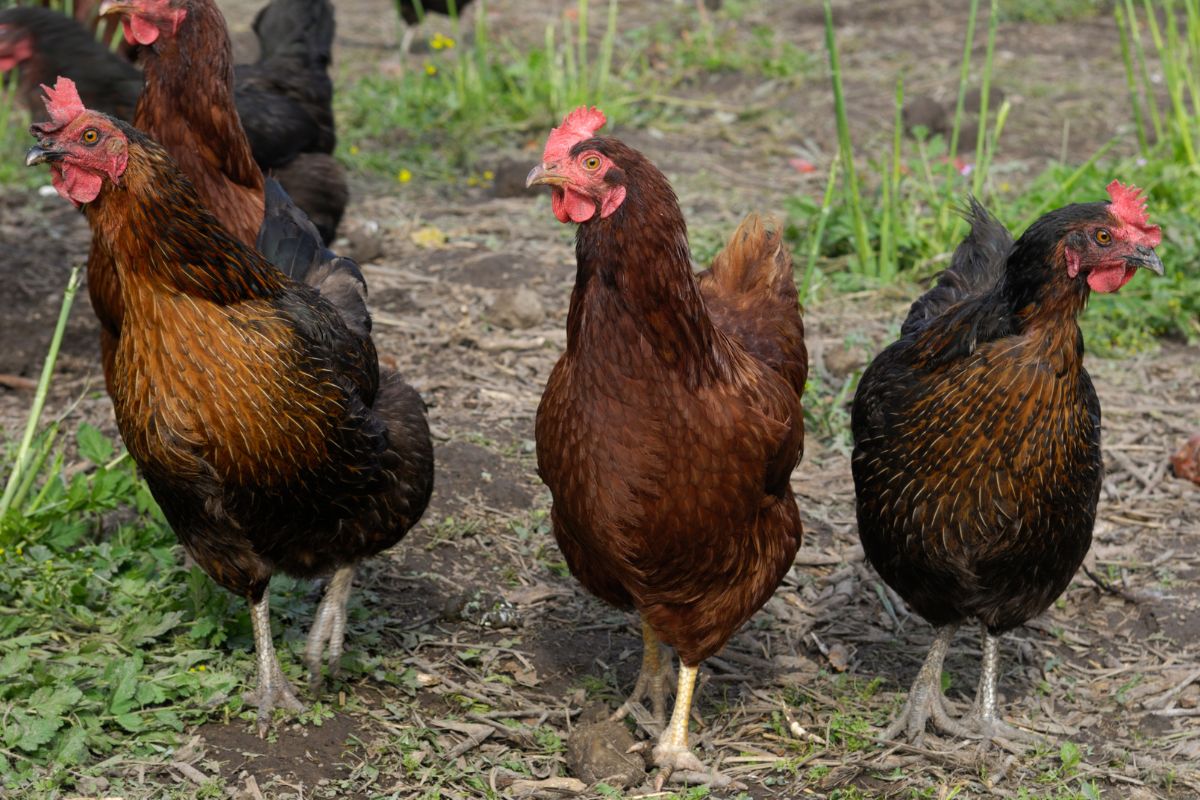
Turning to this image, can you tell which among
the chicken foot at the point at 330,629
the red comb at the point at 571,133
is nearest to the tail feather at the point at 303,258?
the chicken foot at the point at 330,629

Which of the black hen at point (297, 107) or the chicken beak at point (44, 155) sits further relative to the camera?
the black hen at point (297, 107)

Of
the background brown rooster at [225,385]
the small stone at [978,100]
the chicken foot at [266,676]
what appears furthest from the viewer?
the small stone at [978,100]

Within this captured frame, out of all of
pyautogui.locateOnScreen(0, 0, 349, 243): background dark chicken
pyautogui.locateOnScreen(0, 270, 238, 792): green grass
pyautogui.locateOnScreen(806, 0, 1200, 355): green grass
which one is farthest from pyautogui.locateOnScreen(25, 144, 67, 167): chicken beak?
pyautogui.locateOnScreen(806, 0, 1200, 355): green grass

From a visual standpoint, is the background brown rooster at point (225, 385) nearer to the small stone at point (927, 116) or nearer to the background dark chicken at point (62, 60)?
the background dark chicken at point (62, 60)

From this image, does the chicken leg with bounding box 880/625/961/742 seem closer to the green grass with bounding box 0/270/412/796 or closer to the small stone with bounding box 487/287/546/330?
the green grass with bounding box 0/270/412/796

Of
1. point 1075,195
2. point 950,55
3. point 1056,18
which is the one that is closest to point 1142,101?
point 950,55

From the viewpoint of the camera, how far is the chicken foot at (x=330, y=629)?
423 cm

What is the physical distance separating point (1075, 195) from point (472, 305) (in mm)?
3264

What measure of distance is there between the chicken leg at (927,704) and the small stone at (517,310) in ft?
9.33

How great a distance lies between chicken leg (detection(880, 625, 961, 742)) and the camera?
4109mm

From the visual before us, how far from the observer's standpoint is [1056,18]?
11344mm

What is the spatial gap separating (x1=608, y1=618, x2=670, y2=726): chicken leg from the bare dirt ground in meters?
0.10

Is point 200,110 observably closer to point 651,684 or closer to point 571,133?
point 571,133

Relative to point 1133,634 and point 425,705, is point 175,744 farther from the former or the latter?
point 1133,634
